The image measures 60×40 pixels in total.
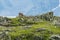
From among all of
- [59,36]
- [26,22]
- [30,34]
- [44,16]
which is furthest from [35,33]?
[44,16]

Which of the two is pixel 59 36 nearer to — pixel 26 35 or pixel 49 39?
pixel 49 39

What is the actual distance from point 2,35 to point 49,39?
1033 centimetres

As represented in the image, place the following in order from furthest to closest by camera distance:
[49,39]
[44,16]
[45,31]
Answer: [44,16]
[45,31]
[49,39]

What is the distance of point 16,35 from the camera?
172 feet

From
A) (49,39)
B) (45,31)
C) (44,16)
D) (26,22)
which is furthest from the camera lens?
(44,16)

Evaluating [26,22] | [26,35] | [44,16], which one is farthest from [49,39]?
[44,16]

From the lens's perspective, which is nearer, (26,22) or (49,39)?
(49,39)

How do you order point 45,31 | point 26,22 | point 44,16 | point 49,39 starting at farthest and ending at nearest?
1. point 44,16
2. point 26,22
3. point 45,31
4. point 49,39

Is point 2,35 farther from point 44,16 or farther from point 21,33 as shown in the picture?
point 44,16

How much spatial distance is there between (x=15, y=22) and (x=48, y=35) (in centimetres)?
2473

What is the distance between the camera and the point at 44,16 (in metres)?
89.5

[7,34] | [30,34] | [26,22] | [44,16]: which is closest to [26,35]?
[30,34]

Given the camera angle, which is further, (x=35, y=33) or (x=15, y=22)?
(x=15, y=22)

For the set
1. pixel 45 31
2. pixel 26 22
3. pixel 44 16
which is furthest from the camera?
pixel 44 16
